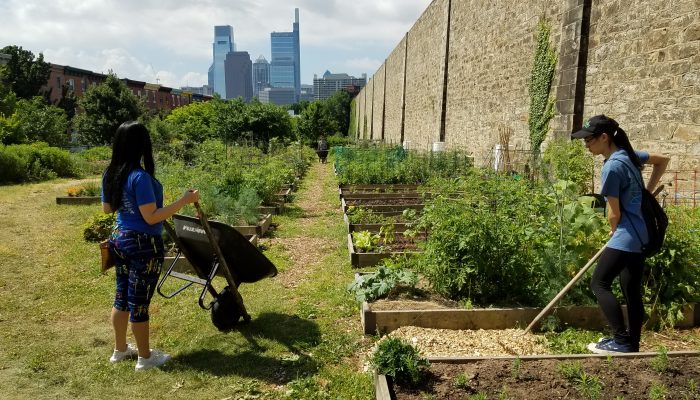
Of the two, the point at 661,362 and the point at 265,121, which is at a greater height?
the point at 265,121

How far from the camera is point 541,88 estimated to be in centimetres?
1027

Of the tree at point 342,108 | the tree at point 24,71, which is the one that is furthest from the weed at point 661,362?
the tree at point 342,108

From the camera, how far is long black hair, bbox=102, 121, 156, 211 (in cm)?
346

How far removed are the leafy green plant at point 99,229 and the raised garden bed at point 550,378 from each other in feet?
20.4

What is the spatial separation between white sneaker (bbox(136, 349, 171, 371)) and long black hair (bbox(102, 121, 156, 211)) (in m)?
1.17

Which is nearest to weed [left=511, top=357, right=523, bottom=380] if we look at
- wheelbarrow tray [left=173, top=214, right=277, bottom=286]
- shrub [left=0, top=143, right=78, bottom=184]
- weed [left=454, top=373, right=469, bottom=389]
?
weed [left=454, top=373, right=469, bottom=389]

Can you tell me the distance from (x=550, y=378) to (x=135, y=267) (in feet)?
9.53

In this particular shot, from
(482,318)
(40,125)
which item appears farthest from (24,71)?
(482,318)

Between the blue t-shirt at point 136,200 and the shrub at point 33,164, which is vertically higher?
the blue t-shirt at point 136,200

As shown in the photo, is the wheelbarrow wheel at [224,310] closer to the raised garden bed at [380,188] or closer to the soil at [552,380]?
the soil at [552,380]

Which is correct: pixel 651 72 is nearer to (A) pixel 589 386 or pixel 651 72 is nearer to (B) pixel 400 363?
(A) pixel 589 386

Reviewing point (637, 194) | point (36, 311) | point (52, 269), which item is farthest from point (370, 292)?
point (52, 269)

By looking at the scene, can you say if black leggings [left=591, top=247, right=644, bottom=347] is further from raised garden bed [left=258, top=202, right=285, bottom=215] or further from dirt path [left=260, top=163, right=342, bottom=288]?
raised garden bed [left=258, top=202, right=285, bottom=215]

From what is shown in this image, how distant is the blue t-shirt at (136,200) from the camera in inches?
135
